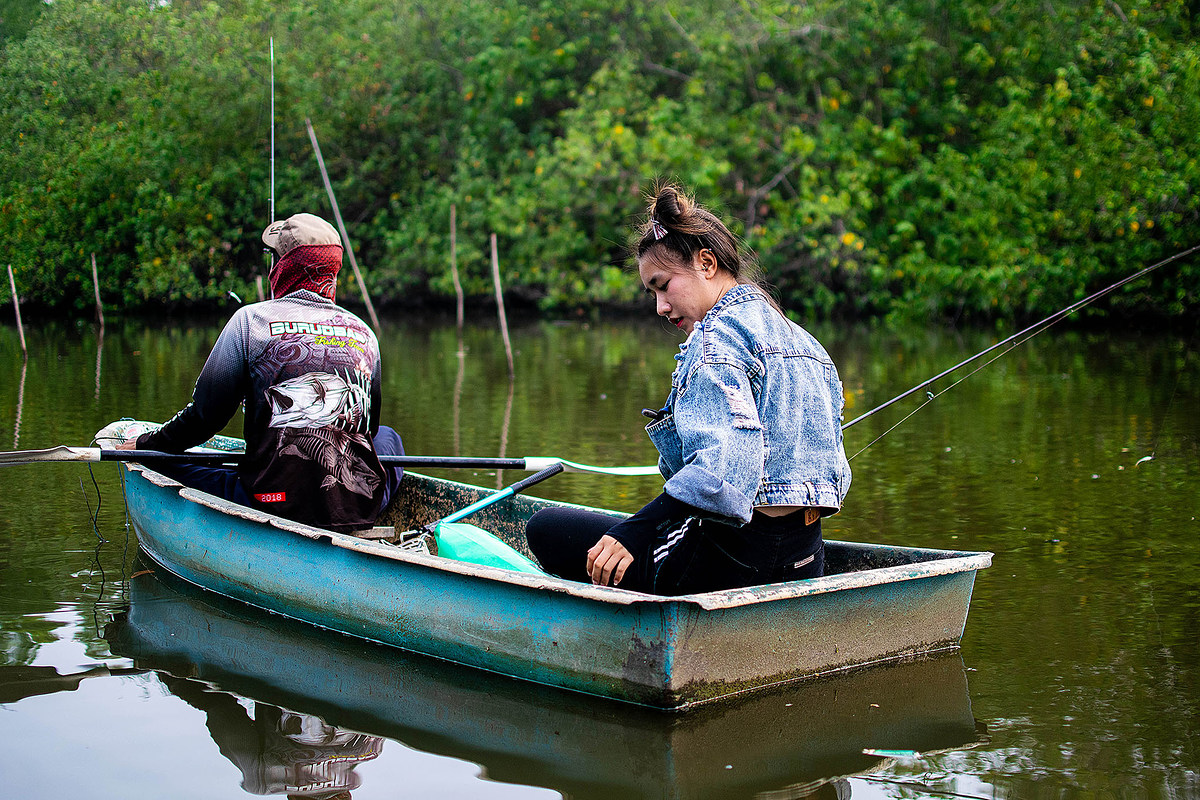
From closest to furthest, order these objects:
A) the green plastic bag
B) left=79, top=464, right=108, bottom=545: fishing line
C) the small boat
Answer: the small boat → the green plastic bag → left=79, top=464, right=108, bottom=545: fishing line

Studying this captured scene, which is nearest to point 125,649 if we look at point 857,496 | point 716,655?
point 716,655

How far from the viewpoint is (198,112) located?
2523 centimetres

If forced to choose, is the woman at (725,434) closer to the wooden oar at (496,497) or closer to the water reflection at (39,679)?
the wooden oar at (496,497)

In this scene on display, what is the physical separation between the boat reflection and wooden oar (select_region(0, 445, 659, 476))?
30.7 inches

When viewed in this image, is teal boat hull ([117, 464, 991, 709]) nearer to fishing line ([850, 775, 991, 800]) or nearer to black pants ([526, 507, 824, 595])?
black pants ([526, 507, 824, 595])

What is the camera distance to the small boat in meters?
3.42

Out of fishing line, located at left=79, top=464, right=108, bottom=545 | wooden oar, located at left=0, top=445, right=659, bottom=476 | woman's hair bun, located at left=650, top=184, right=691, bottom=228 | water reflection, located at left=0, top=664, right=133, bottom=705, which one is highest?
woman's hair bun, located at left=650, top=184, right=691, bottom=228

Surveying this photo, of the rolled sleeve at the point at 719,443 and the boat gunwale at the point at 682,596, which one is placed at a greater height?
the rolled sleeve at the point at 719,443

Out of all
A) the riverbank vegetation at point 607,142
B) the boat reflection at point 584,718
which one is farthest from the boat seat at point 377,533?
the riverbank vegetation at point 607,142

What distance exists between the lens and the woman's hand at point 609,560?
3.27 m

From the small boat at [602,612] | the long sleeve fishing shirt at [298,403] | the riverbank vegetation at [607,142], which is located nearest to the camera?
the small boat at [602,612]

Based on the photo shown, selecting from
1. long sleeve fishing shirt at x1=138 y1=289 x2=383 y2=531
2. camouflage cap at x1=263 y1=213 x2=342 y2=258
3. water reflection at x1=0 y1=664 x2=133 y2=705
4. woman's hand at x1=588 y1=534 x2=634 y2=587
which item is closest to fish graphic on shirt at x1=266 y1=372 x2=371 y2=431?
long sleeve fishing shirt at x1=138 y1=289 x2=383 y2=531

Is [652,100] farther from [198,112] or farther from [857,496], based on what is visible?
[857,496]

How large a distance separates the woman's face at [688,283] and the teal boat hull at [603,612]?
77cm
